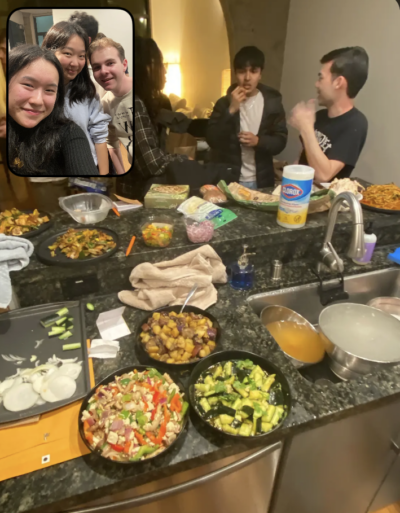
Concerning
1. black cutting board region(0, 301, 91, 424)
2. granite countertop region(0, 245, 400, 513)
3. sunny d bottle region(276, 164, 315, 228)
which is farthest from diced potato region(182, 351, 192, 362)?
sunny d bottle region(276, 164, 315, 228)

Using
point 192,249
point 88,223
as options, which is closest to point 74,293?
point 88,223

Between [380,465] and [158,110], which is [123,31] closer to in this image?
[158,110]

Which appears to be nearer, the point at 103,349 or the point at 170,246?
the point at 103,349

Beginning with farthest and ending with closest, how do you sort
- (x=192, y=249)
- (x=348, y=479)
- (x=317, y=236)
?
(x=317, y=236) → (x=192, y=249) → (x=348, y=479)

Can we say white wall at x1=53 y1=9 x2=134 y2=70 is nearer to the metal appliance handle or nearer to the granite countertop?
the granite countertop

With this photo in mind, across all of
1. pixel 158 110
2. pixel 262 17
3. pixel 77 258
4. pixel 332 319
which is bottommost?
pixel 332 319

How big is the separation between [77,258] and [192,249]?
371mm

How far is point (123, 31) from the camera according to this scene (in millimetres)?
1071

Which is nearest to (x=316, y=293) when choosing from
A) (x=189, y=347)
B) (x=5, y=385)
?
(x=189, y=347)

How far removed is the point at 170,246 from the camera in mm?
1108

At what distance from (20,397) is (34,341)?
0.57 feet

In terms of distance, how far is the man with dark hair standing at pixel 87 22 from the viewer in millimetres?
1022

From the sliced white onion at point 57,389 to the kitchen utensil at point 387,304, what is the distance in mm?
1069

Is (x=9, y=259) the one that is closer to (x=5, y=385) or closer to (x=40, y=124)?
(x=5, y=385)
